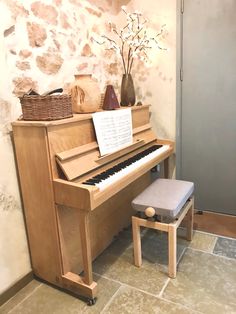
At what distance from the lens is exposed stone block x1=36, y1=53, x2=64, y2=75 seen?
1.82 m

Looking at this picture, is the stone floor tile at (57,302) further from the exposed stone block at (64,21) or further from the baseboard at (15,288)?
the exposed stone block at (64,21)

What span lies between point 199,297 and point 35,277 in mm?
1099

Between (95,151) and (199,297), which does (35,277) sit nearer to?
Result: (95,151)

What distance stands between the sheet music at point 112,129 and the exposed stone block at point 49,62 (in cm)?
49

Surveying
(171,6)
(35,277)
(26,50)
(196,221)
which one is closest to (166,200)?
(196,221)

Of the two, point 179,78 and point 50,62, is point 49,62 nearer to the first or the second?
point 50,62

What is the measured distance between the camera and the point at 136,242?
6.23 ft

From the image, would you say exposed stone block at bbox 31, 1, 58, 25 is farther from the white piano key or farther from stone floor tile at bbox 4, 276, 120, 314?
stone floor tile at bbox 4, 276, 120, 314

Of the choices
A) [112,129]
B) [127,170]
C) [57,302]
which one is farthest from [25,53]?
[57,302]

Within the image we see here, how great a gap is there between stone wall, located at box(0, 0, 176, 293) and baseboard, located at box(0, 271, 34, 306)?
0.03 meters

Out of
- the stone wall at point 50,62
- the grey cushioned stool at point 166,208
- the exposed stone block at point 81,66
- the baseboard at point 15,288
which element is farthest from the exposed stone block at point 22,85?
the baseboard at point 15,288

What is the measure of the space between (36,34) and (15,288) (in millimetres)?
1671

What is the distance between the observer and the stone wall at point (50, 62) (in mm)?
1606

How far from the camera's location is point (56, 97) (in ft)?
4.96
